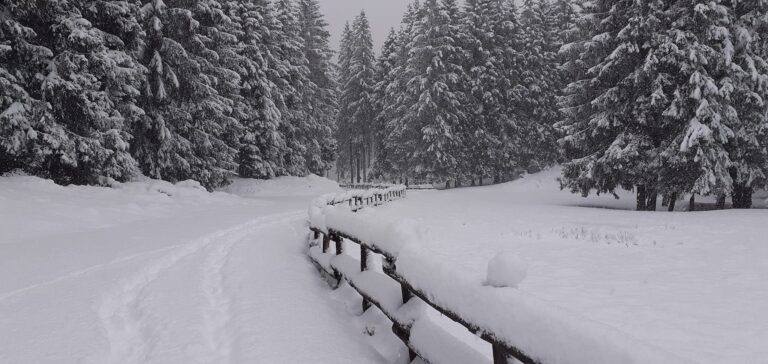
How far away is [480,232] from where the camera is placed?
15.0m

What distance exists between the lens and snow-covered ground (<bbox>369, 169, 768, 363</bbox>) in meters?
5.19

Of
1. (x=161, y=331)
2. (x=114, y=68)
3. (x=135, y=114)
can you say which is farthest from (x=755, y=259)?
(x=135, y=114)

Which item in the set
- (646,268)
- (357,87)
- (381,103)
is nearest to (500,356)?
(646,268)

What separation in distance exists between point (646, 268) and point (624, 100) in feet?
50.9

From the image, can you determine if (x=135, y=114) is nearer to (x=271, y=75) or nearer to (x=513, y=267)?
(x=271, y=75)

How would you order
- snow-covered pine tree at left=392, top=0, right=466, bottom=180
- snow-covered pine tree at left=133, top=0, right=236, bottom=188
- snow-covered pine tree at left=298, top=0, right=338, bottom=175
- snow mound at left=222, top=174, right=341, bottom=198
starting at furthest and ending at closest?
snow-covered pine tree at left=298, top=0, right=338, bottom=175
snow-covered pine tree at left=392, top=0, right=466, bottom=180
snow mound at left=222, top=174, right=341, bottom=198
snow-covered pine tree at left=133, top=0, right=236, bottom=188

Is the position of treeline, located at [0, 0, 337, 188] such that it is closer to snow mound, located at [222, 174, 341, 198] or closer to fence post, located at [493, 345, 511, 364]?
snow mound, located at [222, 174, 341, 198]

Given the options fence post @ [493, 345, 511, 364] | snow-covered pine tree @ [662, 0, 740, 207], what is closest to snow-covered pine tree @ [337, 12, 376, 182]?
snow-covered pine tree @ [662, 0, 740, 207]

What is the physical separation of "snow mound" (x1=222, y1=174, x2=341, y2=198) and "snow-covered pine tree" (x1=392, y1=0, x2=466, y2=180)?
10.7m

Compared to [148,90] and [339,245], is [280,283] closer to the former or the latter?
[339,245]

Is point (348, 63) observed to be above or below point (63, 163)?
above

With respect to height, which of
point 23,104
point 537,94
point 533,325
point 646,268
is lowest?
point 646,268

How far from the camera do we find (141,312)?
503 centimetres

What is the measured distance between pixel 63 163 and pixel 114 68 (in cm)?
374
